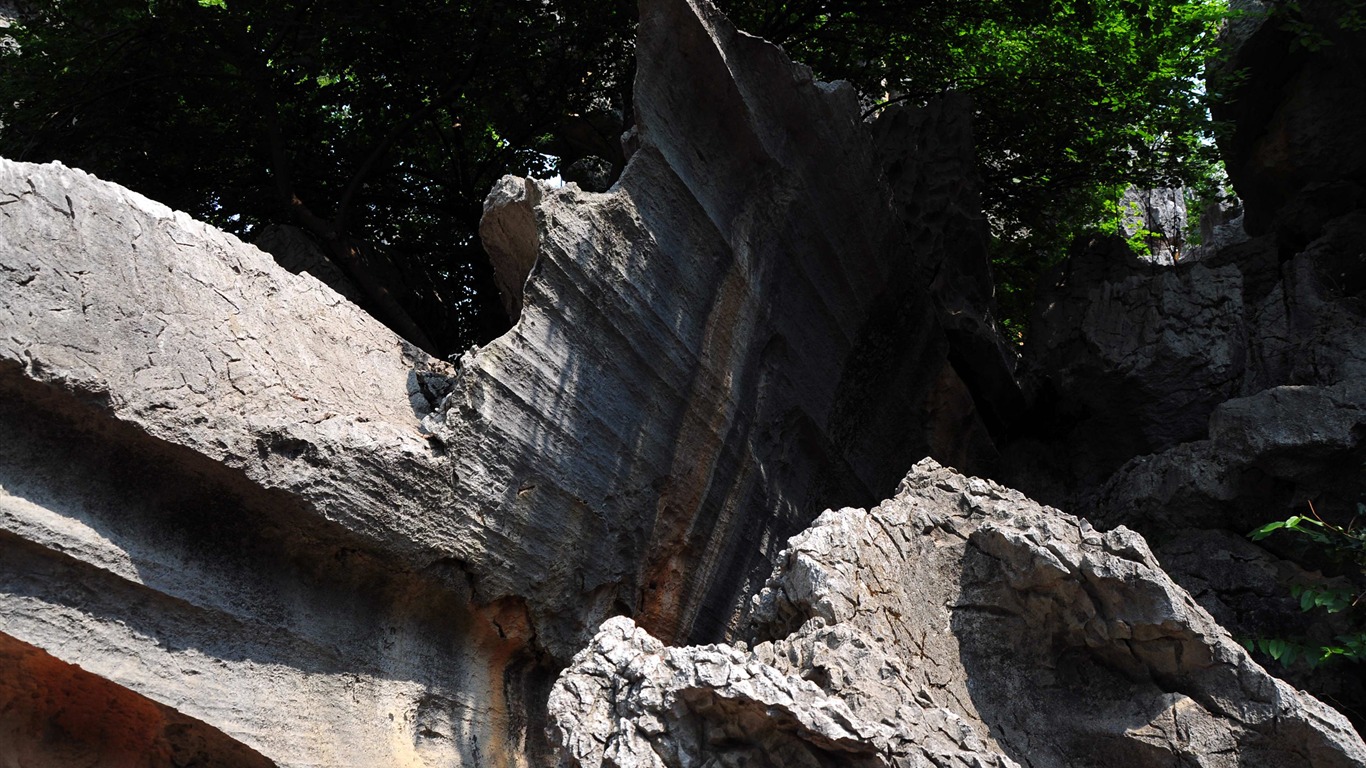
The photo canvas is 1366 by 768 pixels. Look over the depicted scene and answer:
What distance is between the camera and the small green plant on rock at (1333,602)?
5555 mm

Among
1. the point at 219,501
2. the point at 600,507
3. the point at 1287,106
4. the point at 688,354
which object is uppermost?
the point at 1287,106

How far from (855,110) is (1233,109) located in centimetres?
440

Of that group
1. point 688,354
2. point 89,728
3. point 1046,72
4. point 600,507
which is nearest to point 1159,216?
point 1046,72

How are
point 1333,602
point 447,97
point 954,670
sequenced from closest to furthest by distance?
point 954,670 < point 1333,602 < point 447,97

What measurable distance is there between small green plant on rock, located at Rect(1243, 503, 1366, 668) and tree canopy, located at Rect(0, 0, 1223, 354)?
4615 millimetres

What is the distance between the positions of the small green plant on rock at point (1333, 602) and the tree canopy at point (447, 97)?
182 inches

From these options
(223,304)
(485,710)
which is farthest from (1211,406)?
(223,304)

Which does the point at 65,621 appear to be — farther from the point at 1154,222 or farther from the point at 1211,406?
the point at 1154,222

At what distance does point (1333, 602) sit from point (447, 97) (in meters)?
6.65

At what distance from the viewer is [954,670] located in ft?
16.1

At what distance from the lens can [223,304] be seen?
199 inches

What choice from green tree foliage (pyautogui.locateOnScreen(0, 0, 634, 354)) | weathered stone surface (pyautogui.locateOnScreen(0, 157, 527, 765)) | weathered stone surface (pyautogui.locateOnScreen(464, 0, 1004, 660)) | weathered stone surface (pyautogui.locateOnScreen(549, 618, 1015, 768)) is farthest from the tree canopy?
weathered stone surface (pyautogui.locateOnScreen(549, 618, 1015, 768))

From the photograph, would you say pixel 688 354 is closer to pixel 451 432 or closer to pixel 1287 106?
pixel 451 432

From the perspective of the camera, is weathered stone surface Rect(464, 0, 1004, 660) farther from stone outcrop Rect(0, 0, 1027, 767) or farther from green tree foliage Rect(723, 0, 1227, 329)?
green tree foliage Rect(723, 0, 1227, 329)
